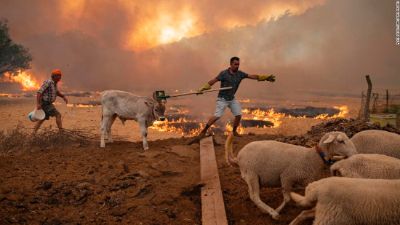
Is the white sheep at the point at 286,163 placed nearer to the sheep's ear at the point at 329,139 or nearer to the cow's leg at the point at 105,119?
the sheep's ear at the point at 329,139

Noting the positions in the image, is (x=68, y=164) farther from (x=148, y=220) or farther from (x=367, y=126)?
(x=367, y=126)

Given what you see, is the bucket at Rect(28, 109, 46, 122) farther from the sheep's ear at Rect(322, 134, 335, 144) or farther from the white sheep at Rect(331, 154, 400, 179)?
the white sheep at Rect(331, 154, 400, 179)

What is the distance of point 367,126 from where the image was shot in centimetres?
899

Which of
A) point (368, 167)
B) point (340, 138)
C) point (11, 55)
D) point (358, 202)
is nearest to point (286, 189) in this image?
point (340, 138)

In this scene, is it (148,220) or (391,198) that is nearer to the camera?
(391,198)

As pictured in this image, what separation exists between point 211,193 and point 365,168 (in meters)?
2.46

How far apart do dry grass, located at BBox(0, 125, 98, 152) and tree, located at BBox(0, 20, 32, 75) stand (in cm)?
2513

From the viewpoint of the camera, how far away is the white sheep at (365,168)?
199 inches

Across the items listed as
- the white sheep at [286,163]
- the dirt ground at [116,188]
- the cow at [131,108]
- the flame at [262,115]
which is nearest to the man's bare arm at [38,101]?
the dirt ground at [116,188]

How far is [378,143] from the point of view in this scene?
645cm

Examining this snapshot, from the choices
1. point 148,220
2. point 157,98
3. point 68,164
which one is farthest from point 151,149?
point 148,220

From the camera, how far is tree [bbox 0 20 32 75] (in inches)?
1280

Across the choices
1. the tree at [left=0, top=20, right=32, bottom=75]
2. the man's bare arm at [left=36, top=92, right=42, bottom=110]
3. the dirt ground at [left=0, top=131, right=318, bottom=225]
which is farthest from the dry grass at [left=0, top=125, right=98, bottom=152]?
the tree at [left=0, top=20, right=32, bottom=75]

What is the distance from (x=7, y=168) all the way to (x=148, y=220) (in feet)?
12.7
